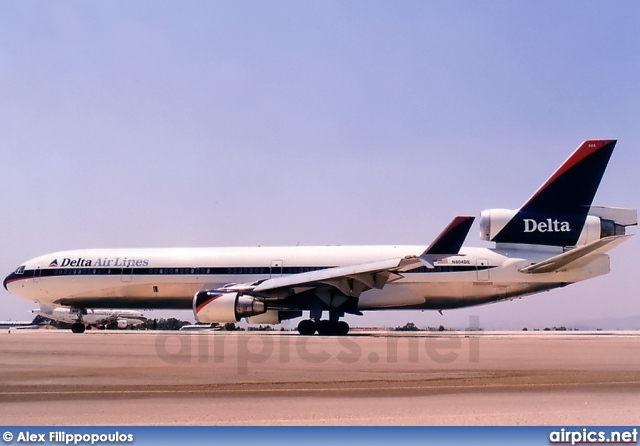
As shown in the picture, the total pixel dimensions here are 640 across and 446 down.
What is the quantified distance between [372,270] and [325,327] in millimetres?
3880

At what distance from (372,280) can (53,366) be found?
15.2 meters

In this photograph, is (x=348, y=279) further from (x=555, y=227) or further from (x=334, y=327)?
(x=555, y=227)

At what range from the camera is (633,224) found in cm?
2933

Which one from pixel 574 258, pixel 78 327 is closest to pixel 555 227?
pixel 574 258

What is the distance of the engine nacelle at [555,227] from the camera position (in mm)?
29453

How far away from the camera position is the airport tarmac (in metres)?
7.19

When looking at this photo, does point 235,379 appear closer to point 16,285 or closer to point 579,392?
point 579,392

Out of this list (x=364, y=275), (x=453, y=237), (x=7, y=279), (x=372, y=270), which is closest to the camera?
(x=453, y=237)

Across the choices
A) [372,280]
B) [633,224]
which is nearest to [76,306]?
[372,280]

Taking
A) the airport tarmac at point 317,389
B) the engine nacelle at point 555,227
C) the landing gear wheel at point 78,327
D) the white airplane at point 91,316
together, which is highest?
the engine nacelle at point 555,227

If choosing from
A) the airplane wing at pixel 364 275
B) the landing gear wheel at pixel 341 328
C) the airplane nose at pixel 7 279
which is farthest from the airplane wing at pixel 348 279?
the airplane nose at pixel 7 279

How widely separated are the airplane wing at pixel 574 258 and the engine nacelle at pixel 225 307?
11923 millimetres

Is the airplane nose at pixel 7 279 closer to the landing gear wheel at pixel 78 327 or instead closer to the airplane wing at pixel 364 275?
the landing gear wheel at pixel 78 327

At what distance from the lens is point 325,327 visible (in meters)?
27.2
